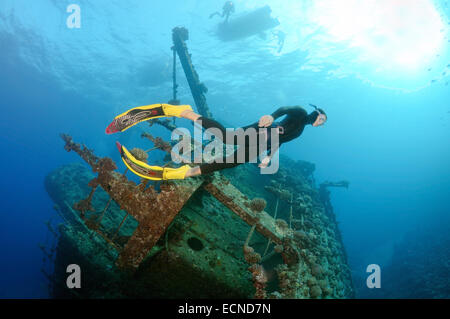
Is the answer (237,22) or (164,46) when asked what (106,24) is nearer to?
(164,46)

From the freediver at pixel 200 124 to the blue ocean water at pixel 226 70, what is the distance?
27.0 ft

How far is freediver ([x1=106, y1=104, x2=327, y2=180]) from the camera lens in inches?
130

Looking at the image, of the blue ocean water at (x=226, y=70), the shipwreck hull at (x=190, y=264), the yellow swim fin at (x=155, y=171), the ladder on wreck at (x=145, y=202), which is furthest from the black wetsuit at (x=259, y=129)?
the blue ocean water at (x=226, y=70)

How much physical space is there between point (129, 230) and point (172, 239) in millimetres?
4914

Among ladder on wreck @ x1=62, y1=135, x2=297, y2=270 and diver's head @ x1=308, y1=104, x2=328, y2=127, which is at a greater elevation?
diver's head @ x1=308, y1=104, x2=328, y2=127

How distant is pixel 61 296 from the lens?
3.97m

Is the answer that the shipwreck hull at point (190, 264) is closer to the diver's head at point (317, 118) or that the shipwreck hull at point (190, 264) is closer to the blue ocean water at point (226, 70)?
the diver's head at point (317, 118)

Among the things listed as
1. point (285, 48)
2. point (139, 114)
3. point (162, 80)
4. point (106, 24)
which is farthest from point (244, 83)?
point (139, 114)

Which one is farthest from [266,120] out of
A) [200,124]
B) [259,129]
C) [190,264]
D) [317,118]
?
[190,264]

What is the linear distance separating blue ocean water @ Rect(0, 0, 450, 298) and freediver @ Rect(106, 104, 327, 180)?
8.24 m

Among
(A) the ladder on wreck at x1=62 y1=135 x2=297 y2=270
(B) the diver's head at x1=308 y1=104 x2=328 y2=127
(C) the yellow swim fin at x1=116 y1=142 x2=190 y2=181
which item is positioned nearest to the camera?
(C) the yellow swim fin at x1=116 y1=142 x2=190 y2=181

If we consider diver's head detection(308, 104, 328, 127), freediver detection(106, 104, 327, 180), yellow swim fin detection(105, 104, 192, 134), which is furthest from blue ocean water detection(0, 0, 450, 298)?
diver's head detection(308, 104, 328, 127)

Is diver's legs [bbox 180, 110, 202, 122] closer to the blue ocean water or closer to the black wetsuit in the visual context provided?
the black wetsuit

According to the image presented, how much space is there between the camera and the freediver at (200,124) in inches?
130
